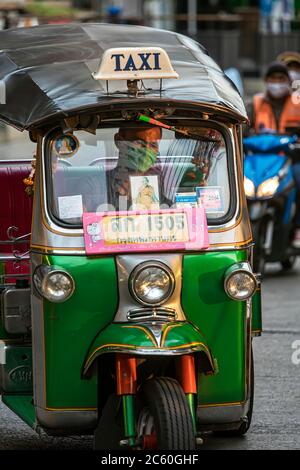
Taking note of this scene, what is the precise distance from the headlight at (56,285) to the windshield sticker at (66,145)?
64 cm

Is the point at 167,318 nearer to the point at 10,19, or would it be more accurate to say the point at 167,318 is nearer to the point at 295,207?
the point at 295,207

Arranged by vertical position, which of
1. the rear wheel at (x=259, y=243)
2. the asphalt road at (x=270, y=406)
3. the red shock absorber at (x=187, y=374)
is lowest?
the asphalt road at (x=270, y=406)

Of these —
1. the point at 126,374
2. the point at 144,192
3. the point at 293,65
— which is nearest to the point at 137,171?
the point at 144,192

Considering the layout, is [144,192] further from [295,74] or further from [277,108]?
[295,74]

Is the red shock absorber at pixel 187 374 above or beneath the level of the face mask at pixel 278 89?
beneath

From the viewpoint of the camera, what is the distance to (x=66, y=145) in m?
6.80

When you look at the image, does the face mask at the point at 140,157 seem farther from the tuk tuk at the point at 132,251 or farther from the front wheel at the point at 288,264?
the front wheel at the point at 288,264

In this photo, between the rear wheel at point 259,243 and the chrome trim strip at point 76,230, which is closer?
the chrome trim strip at point 76,230

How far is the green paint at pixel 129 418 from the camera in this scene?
6.30 meters

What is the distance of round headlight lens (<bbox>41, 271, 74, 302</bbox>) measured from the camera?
6.47 metres

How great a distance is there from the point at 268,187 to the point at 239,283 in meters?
7.63

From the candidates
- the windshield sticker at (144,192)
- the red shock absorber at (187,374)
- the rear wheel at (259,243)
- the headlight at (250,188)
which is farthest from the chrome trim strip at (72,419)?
the headlight at (250,188)

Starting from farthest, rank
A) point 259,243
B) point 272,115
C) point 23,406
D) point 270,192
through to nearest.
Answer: point 272,115
point 270,192
point 259,243
point 23,406

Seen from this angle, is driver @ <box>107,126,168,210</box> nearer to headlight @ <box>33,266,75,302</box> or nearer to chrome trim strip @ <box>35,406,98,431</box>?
headlight @ <box>33,266,75,302</box>
